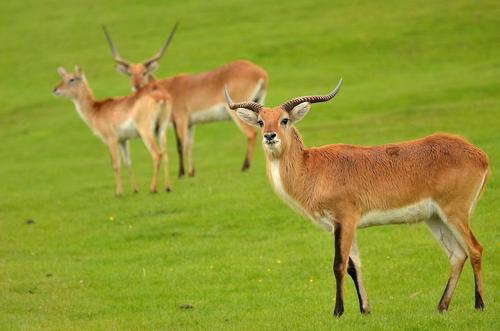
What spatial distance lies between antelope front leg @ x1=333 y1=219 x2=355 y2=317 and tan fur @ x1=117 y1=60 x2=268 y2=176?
37.3ft

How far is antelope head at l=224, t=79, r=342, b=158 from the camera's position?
32.3 feet

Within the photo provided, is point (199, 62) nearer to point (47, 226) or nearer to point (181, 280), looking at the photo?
point (47, 226)

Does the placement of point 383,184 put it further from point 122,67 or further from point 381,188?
point 122,67

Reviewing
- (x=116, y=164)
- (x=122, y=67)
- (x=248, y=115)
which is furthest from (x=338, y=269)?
(x=122, y=67)

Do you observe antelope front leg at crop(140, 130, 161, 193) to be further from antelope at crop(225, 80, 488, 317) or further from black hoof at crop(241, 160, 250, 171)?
antelope at crop(225, 80, 488, 317)

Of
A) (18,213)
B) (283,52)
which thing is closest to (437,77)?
(283,52)

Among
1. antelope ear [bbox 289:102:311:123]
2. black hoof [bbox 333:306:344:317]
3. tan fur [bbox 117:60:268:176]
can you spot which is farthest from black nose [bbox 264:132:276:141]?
tan fur [bbox 117:60:268:176]

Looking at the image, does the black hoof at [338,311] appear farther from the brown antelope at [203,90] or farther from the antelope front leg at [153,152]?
the brown antelope at [203,90]

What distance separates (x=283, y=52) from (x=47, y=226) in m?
22.4

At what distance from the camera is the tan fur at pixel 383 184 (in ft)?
30.9

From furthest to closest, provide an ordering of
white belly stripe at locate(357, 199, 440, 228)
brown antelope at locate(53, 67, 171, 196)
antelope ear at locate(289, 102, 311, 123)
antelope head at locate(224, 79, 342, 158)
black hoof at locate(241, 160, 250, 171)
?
1. black hoof at locate(241, 160, 250, 171)
2. brown antelope at locate(53, 67, 171, 196)
3. antelope ear at locate(289, 102, 311, 123)
4. antelope head at locate(224, 79, 342, 158)
5. white belly stripe at locate(357, 199, 440, 228)

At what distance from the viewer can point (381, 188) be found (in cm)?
966

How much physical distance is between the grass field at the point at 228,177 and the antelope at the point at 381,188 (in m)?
0.66

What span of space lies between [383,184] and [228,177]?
9.76 m
